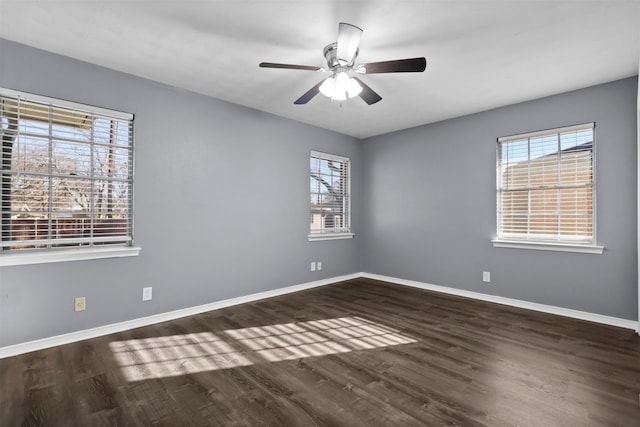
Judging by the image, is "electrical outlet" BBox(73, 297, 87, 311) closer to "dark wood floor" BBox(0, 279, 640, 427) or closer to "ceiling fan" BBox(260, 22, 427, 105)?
"dark wood floor" BBox(0, 279, 640, 427)

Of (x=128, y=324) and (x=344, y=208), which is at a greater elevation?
(x=344, y=208)

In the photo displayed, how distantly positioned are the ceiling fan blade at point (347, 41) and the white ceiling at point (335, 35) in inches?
7.4

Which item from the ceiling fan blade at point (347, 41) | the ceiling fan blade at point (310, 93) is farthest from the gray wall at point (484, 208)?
the ceiling fan blade at point (347, 41)

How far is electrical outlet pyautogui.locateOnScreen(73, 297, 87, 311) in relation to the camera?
110 inches

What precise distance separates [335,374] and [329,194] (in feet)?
10.9

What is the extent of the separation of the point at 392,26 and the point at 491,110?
2.54m

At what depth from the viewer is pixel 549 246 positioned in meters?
3.61

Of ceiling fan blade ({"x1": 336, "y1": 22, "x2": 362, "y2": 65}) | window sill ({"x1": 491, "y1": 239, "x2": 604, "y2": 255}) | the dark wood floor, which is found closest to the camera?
the dark wood floor

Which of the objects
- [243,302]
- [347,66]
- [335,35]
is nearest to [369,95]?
[347,66]

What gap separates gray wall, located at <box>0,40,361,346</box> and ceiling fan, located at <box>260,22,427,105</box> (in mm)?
1518

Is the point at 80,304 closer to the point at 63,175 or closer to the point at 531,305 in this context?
the point at 63,175

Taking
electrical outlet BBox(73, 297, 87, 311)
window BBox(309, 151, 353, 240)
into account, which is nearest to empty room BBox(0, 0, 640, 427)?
electrical outlet BBox(73, 297, 87, 311)

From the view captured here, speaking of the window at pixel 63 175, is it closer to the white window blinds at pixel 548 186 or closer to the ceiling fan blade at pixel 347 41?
the ceiling fan blade at pixel 347 41

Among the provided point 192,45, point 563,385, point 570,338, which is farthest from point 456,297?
point 192,45
